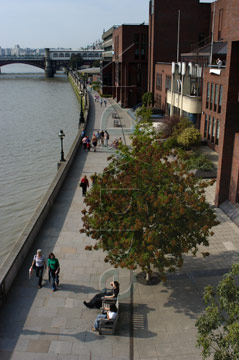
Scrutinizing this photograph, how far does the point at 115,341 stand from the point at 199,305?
296 centimetres

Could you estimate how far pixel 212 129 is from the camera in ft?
98.3

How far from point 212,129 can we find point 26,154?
17.0 metres

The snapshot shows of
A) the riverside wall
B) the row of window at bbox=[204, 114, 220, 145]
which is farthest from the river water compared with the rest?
the row of window at bbox=[204, 114, 220, 145]

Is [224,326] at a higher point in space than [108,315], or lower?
higher

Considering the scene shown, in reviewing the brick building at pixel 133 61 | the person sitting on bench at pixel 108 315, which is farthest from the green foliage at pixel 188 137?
the brick building at pixel 133 61

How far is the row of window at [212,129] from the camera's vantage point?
2908cm

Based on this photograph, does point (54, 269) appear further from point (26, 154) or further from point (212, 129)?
point (26, 154)

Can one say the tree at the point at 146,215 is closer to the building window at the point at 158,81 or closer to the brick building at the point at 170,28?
the building window at the point at 158,81

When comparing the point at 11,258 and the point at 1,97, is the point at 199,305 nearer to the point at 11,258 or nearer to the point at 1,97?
the point at 11,258

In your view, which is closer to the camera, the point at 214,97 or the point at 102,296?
the point at 102,296

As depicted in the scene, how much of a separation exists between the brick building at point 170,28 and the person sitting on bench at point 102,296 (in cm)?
4416

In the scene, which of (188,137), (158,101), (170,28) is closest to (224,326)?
(188,137)

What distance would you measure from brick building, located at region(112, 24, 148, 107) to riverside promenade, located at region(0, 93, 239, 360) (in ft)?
151

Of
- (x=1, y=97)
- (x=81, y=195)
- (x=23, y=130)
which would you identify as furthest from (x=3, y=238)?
(x=1, y=97)
